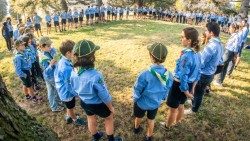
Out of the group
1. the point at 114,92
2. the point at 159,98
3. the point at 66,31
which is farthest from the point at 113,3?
the point at 159,98

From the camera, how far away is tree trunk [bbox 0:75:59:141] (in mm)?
2968

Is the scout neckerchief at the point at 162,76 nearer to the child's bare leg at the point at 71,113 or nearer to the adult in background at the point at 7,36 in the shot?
the child's bare leg at the point at 71,113

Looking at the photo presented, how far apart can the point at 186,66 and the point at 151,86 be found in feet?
2.36

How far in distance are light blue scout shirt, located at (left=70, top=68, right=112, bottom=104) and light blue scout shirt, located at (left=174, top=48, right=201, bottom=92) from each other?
4.40ft

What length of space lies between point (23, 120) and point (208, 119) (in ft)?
13.3

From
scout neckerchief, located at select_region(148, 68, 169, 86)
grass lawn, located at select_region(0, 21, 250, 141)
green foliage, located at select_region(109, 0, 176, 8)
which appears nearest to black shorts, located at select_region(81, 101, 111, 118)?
scout neckerchief, located at select_region(148, 68, 169, 86)

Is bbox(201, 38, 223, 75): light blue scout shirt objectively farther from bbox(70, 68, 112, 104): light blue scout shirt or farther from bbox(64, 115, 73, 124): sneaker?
bbox(64, 115, 73, 124): sneaker

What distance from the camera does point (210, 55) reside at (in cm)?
A: 572

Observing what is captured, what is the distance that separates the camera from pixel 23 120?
3670 millimetres

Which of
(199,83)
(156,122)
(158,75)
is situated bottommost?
(156,122)

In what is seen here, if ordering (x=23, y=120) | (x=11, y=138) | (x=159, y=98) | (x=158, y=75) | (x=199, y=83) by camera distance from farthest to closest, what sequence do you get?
1. (x=199, y=83)
2. (x=159, y=98)
3. (x=158, y=75)
4. (x=23, y=120)
5. (x=11, y=138)

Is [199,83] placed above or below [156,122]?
above

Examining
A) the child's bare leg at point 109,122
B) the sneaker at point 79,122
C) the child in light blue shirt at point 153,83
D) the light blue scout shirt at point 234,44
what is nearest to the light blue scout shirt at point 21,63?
the sneaker at point 79,122

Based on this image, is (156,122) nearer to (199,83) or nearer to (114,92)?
(199,83)
